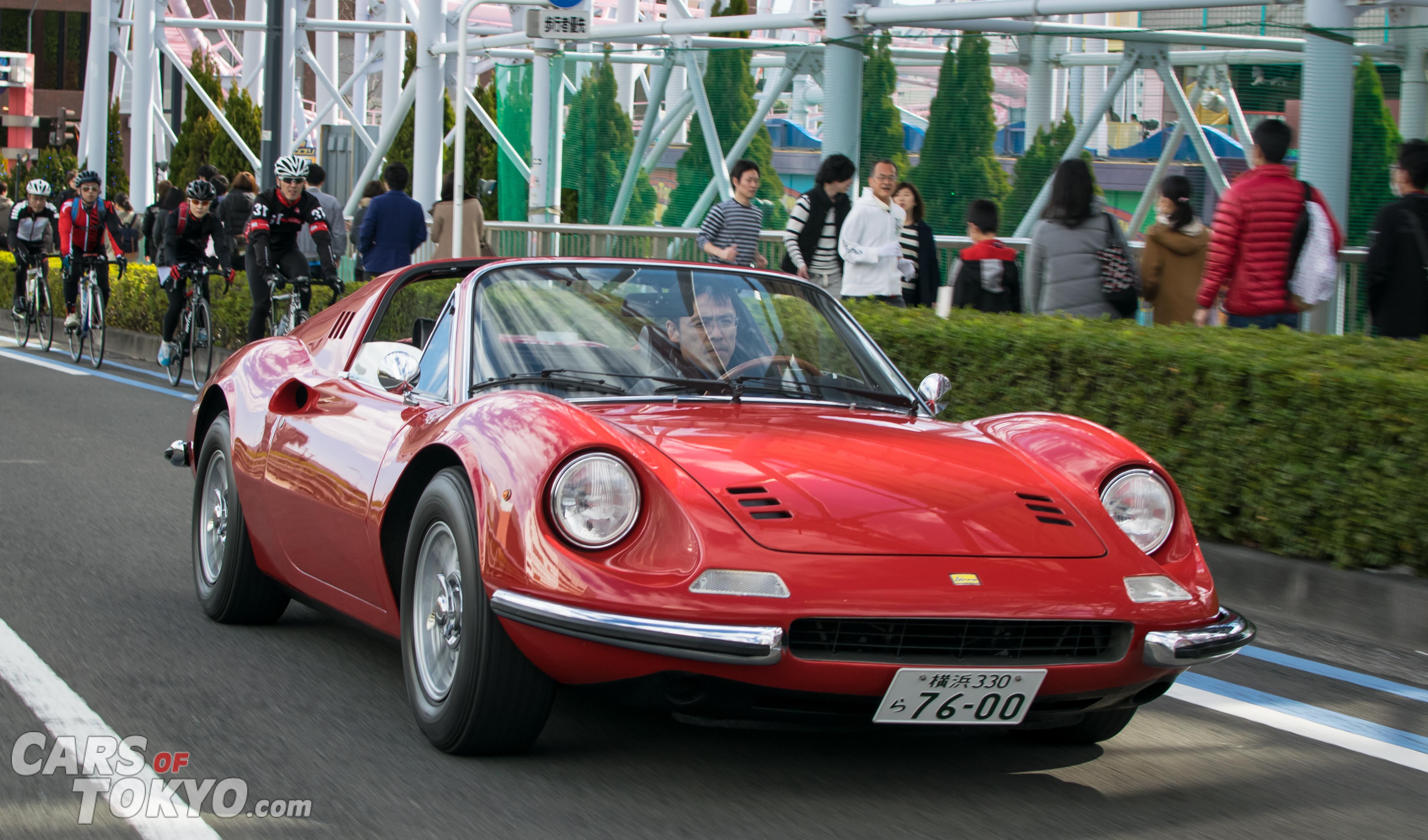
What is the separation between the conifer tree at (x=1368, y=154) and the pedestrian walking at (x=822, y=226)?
118 inches

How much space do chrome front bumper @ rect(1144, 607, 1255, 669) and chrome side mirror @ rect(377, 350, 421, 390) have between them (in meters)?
2.11

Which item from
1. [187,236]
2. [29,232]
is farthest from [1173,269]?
[29,232]

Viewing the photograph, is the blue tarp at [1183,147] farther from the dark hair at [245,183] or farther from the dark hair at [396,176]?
the dark hair at [245,183]

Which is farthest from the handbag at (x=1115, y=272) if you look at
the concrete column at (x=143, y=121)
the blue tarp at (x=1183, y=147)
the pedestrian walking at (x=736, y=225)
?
the concrete column at (x=143, y=121)

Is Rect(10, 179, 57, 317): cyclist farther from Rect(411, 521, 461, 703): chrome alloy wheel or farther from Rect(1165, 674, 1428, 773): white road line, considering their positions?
Rect(1165, 674, 1428, 773): white road line

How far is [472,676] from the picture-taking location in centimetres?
402

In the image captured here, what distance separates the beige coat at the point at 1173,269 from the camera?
9.52 m

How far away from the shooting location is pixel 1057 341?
7793 mm

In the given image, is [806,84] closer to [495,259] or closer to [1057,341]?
[1057,341]

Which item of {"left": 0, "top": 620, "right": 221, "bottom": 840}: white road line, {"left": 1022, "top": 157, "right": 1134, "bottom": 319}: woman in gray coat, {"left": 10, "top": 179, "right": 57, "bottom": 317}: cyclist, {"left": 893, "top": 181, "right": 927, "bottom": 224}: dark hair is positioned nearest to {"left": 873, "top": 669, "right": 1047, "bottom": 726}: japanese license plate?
{"left": 0, "top": 620, "right": 221, "bottom": 840}: white road line

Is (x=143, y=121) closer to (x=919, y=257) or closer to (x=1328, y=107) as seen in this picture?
(x=919, y=257)

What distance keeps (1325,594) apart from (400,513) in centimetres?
354

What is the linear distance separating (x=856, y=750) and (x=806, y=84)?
11134 mm

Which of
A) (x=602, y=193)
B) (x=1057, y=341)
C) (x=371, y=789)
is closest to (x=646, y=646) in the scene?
(x=371, y=789)
